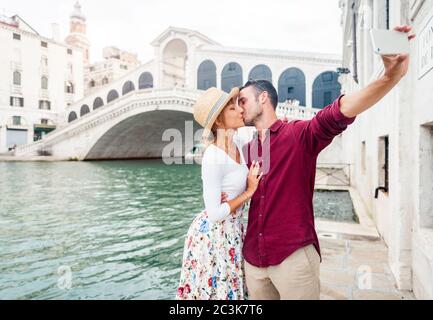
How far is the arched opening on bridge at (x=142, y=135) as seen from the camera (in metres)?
28.6

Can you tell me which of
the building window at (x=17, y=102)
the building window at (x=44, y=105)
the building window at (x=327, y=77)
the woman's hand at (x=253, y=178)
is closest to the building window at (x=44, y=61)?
the building window at (x=44, y=105)

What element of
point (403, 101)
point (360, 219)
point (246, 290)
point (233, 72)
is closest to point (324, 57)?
point (233, 72)

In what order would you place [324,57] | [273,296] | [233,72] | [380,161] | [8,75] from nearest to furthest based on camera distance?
1. [273,296]
2. [380,161]
3. [324,57]
4. [233,72]
5. [8,75]

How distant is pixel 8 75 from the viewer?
117ft

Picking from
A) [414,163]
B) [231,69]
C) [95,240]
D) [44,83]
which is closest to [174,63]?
[231,69]

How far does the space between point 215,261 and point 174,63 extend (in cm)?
3426

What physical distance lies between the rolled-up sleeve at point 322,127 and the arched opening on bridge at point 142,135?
25.2m

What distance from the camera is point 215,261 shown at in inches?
79.0

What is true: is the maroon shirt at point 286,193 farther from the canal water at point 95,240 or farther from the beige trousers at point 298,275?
the canal water at point 95,240

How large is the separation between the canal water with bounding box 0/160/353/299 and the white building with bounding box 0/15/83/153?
1080 inches

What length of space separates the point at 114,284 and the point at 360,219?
412 centimetres

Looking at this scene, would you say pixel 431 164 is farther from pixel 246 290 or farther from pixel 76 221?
pixel 76 221

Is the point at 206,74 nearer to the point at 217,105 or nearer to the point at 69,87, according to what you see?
the point at 69,87

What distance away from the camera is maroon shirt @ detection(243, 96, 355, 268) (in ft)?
5.75
